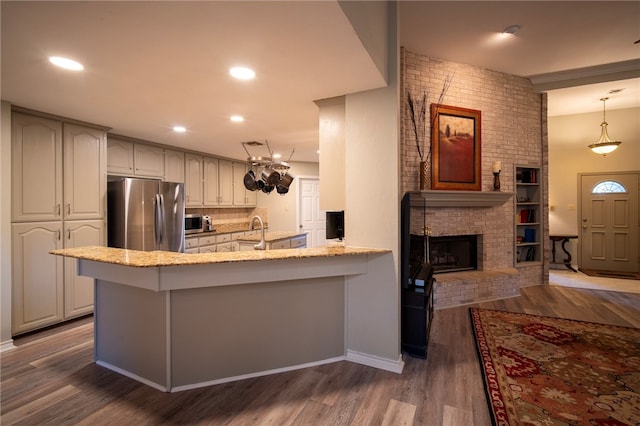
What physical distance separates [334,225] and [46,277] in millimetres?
→ 3084

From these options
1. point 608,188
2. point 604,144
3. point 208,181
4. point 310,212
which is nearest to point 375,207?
point 208,181

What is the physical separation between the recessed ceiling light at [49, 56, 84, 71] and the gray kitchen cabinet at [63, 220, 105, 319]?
198 centimetres

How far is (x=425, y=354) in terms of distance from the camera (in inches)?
99.9

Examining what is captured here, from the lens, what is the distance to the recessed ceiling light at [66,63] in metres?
2.00

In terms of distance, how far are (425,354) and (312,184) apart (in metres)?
5.29

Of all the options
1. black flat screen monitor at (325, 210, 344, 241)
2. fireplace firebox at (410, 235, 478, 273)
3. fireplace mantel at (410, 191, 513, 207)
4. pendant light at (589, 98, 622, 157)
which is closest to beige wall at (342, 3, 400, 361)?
black flat screen monitor at (325, 210, 344, 241)

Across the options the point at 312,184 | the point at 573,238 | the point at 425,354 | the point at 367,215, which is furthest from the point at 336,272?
the point at 573,238

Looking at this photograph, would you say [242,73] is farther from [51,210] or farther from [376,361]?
[51,210]

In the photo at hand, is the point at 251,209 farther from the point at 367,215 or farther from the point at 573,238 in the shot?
the point at 573,238

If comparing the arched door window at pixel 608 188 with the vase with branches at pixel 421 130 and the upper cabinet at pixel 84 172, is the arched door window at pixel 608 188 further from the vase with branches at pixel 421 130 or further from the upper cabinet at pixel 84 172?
the upper cabinet at pixel 84 172

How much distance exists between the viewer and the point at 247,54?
6.24 feet

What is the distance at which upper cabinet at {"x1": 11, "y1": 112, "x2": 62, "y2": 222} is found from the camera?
2.94m

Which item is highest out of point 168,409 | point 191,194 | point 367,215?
point 191,194

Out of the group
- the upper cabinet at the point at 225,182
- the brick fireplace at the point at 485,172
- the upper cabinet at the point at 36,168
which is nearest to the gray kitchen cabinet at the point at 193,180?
the upper cabinet at the point at 225,182
